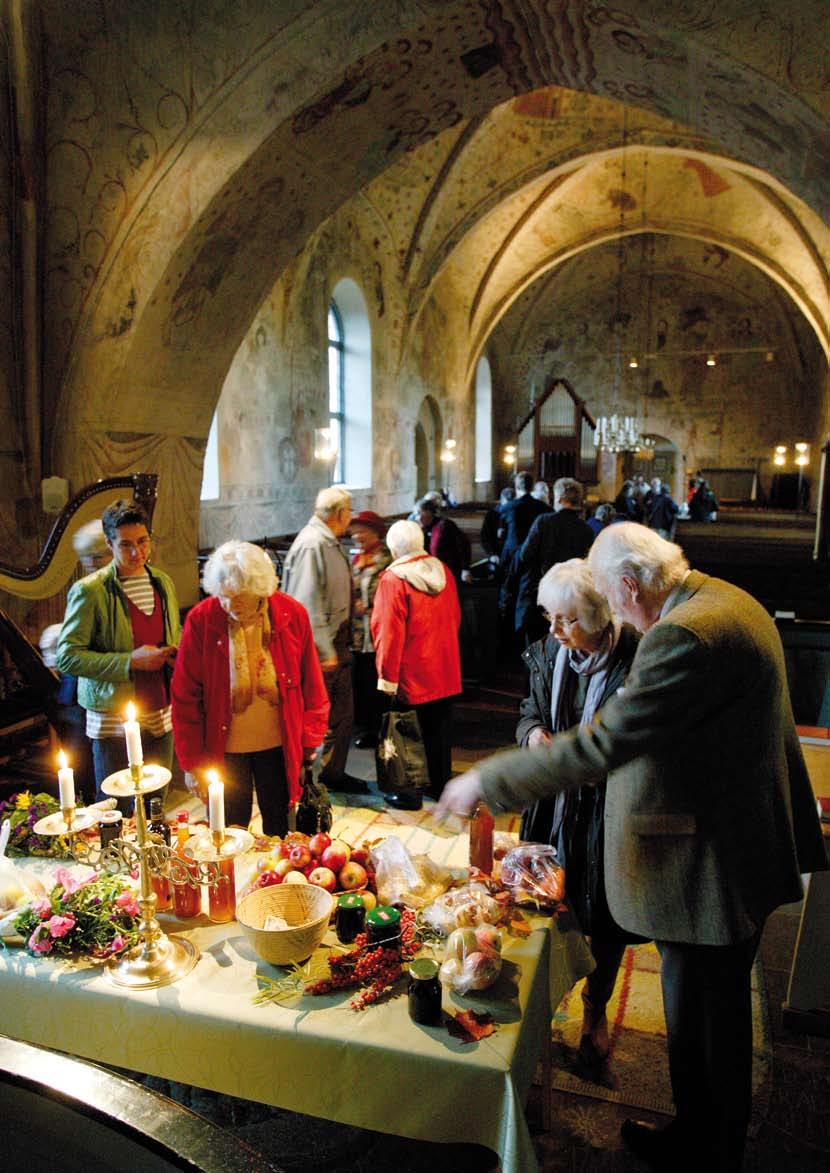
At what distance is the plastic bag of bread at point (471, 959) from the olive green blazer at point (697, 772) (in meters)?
0.35

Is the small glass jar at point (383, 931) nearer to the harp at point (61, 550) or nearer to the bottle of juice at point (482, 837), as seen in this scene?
the bottle of juice at point (482, 837)

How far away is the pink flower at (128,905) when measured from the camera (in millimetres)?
2156

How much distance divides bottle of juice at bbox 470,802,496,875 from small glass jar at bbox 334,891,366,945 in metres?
0.46

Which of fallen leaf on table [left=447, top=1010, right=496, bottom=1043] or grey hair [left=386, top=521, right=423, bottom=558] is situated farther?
grey hair [left=386, top=521, right=423, bottom=558]

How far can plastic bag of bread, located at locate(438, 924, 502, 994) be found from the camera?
1921 millimetres

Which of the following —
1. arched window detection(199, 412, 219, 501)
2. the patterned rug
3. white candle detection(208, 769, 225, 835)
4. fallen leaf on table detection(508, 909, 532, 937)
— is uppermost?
arched window detection(199, 412, 219, 501)

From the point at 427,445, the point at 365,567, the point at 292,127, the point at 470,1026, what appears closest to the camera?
the point at 470,1026

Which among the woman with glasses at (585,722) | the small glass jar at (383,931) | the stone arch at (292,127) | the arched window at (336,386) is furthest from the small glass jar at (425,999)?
the arched window at (336,386)

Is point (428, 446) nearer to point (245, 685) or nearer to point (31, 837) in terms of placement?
point (245, 685)


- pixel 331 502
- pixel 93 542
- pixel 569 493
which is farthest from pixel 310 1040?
pixel 569 493

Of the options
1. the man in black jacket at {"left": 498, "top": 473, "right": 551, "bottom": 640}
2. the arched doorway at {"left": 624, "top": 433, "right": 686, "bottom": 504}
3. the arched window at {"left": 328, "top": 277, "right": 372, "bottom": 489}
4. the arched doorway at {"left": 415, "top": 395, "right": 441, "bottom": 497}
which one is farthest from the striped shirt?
the arched doorway at {"left": 624, "top": 433, "right": 686, "bottom": 504}

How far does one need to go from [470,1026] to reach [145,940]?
2.84 ft

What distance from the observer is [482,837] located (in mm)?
2484

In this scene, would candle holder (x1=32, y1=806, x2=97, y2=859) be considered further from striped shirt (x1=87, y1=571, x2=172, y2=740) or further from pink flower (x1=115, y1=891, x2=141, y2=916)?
striped shirt (x1=87, y1=571, x2=172, y2=740)
